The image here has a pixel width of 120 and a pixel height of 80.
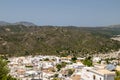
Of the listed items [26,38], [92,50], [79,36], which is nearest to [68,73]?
[92,50]

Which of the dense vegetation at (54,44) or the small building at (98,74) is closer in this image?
the small building at (98,74)

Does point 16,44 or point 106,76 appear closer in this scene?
point 106,76

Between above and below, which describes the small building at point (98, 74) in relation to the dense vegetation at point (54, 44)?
above

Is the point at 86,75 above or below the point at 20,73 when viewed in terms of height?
above

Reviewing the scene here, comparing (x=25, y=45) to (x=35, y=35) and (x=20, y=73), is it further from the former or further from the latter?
(x=20, y=73)

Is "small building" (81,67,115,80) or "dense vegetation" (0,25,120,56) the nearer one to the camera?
"small building" (81,67,115,80)

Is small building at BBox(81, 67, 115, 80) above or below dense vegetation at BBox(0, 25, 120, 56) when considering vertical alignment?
above

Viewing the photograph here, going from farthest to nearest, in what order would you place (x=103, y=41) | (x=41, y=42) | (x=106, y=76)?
(x=103, y=41)
(x=41, y=42)
(x=106, y=76)

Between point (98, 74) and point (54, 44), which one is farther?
point (54, 44)

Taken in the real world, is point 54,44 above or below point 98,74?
below

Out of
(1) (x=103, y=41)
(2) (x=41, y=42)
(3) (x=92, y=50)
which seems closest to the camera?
(3) (x=92, y=50)
